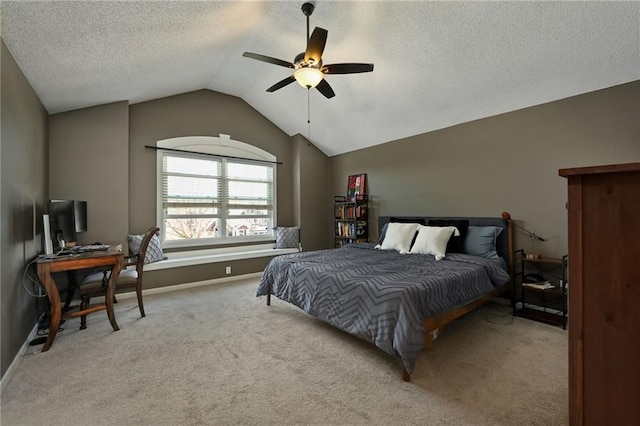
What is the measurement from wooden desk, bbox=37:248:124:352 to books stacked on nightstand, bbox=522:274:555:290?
425 cm

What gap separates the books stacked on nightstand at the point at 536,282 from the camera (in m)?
2.88

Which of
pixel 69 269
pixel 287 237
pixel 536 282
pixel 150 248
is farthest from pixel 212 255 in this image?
pixel 536 282

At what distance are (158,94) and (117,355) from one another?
362 centimetres

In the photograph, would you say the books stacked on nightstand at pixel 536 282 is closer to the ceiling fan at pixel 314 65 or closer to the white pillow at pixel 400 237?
the white pillow at pixel 400 237

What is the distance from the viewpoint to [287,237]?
18.0 feet

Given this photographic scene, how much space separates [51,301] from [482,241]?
4.47 meters

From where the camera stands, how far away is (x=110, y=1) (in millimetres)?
1947

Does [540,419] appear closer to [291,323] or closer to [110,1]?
[291,323]

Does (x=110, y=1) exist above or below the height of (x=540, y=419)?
above

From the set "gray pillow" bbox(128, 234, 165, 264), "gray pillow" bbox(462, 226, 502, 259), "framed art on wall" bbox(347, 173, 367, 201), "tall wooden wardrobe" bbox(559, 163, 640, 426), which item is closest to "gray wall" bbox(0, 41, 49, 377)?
"gray pillow" bbox(128, 234, 165, 264)

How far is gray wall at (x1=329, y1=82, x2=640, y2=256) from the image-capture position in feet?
9.23

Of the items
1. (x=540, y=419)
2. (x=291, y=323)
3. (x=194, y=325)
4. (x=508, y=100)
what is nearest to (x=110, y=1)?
(x=194, y=325)

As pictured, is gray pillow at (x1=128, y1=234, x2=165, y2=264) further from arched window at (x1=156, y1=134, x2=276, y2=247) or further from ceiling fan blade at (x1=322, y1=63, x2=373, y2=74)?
ceiling fan blade at (x1=322, y1=63, x2=373, y2=74)

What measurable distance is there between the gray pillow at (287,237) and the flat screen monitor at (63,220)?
3.09m
